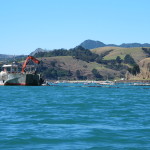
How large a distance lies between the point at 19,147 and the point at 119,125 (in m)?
10.7

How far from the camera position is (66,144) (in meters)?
24.3

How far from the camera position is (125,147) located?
2352cm

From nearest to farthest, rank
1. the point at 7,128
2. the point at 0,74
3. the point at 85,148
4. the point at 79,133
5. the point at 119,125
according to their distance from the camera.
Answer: the point at 85,148, the point at 79,133, the point at 7,128, the point at 119,125, the point at 0,74

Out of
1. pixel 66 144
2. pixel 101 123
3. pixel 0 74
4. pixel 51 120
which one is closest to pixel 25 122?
pixel 51 120

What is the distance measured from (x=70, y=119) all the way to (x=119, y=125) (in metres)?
5.34

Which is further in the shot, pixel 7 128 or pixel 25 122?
pixel 25 122

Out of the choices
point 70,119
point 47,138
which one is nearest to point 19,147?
point 47,138

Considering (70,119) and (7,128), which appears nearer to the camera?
(7,128)

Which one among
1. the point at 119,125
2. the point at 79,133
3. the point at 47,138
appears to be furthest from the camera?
the point at 119,125

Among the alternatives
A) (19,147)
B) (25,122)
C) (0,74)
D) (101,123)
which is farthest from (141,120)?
(0,74)

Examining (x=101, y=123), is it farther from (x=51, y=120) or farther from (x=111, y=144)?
(x=111, y=144)

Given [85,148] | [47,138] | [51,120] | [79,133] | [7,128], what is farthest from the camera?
[51,120]

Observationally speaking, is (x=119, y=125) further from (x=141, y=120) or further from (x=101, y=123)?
(x=141, y=120)

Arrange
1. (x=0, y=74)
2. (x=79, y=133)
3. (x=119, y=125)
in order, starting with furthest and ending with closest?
(x=0, y=74), (x=119, y=125), (x=79, y=133)
